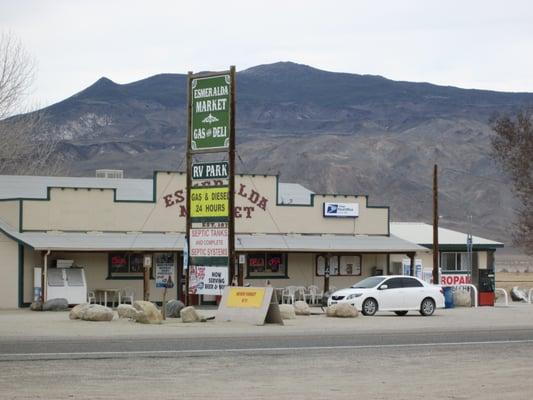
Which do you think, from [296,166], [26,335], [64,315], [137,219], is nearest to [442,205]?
[296,166]

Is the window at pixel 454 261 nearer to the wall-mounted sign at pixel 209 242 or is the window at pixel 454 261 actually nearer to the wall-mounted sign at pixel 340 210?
the wall-mounted sign at pixel 340 210

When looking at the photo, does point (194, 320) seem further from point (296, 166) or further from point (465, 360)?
point (296, 166)

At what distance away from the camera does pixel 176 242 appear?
50.3 m

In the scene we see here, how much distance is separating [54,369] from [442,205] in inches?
5920

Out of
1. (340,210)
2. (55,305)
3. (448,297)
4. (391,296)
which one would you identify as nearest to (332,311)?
(391,296)

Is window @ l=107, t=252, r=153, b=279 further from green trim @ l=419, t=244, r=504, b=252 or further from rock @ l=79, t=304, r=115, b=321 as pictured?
green trim @ l=419, t=244, r=504, b=252

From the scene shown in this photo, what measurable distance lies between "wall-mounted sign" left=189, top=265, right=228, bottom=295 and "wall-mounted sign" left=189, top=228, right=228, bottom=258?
1.55 feet

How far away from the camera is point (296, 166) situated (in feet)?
575

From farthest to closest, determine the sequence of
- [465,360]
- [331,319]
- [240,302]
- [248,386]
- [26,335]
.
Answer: [331,319] < [240,302] < [26,335] < [465,360] < [248,386]

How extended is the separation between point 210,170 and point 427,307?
997 cm

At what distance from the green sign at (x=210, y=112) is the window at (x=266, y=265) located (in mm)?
14624

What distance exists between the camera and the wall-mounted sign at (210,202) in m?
39.6

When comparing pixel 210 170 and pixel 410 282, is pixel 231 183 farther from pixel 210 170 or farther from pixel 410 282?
pixel 410 282

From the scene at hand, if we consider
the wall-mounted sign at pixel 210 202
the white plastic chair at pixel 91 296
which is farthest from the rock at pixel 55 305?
the wall-mounted sign at pixel 210 202
